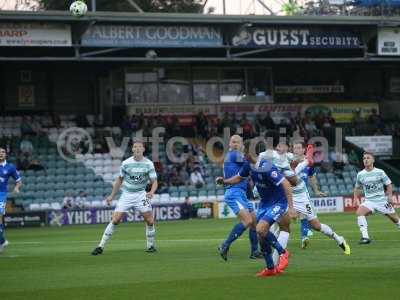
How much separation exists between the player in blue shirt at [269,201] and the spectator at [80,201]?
22.8 m

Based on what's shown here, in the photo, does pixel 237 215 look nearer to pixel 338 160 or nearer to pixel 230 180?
pixel 230 180

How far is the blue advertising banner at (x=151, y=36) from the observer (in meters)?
37.1

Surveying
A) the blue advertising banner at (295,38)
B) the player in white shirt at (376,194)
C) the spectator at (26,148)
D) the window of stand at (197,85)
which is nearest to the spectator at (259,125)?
the window of stand at (197,85)

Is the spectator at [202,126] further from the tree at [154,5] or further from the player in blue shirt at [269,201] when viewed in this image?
the player in blue shirt at [269,201]

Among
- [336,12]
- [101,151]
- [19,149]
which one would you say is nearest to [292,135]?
[336,12]

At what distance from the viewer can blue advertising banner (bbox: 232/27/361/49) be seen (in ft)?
129

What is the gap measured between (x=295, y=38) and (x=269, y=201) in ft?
86.0

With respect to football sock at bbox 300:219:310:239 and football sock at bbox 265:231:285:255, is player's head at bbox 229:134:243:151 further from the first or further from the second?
football sock at bbox 300:219:310:239

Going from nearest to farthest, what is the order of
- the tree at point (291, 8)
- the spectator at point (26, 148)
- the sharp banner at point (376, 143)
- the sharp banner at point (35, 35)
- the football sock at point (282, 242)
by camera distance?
the football sock at point (282, 242)
the sharp banner at point (35, 35)
the tree at point (291, 8)
the spectator at point (26, 148)
the sharp banner at point (376, 143)

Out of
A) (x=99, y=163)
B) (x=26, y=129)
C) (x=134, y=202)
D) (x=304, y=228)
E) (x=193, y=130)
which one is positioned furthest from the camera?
(x=193, y=130)

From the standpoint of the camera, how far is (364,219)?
2127cm

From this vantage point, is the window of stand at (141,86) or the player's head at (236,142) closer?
the player's head at (236,142)

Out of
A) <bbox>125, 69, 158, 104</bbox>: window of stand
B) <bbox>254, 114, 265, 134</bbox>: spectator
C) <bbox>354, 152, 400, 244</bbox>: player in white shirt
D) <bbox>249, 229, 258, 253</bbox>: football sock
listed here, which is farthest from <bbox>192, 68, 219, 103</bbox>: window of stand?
<bbox>249, 229, 258, 253</bbox>: football sock

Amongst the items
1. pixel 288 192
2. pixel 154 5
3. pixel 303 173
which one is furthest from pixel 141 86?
pixel 288 192
